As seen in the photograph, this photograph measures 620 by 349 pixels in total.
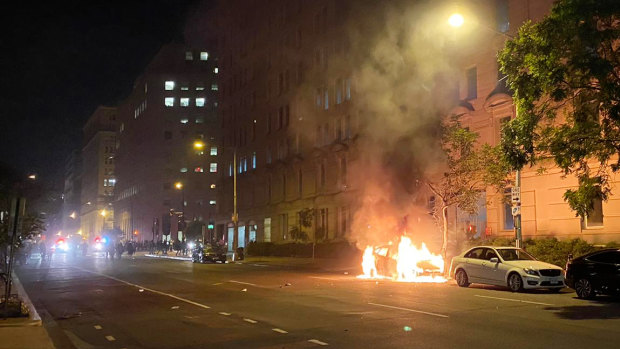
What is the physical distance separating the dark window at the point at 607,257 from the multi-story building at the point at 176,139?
75504mm

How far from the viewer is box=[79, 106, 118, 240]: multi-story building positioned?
123m

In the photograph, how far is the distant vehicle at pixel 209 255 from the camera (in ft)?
111

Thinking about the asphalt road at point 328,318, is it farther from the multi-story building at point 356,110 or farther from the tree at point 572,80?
the multi-story building at point 356,110

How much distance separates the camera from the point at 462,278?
617 inches

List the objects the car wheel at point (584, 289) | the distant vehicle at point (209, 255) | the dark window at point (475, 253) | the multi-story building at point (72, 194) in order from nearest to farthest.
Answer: the car wheel at point (584, 289) → the dark window at point (475, 253) → the distant vehicle at point (209, 255) → the multi-story building at point (72, 194)

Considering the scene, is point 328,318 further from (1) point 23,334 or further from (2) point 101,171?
(2) point 101,171

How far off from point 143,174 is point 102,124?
39025 mm

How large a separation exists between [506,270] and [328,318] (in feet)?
21.5

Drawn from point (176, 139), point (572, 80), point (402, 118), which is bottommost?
point (572, 80)

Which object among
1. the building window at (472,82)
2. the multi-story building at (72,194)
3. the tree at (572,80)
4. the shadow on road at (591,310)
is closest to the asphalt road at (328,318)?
the shadow on road at (591,310)

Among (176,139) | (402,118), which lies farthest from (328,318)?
(176,139)

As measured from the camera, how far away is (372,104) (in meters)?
28.4

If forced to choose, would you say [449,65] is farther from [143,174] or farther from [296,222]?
[143,174]

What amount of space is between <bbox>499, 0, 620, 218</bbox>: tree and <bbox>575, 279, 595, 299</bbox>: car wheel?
6.63 ft
